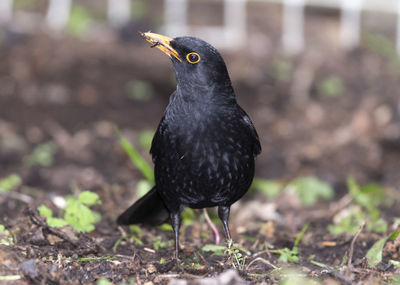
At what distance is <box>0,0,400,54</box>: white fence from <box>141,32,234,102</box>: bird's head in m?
5.43

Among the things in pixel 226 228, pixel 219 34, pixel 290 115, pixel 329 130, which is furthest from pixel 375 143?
pixel 219 34

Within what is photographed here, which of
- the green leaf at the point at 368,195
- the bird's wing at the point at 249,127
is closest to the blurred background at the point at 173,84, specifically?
the green leaf at the point at 368,195

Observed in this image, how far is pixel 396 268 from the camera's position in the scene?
3568mm

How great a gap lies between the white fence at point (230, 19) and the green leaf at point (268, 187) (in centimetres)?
386

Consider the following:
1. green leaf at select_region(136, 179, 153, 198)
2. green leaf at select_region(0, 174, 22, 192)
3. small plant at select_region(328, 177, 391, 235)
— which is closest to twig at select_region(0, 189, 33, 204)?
green leaf at select_region(0, 174, 22, 192)

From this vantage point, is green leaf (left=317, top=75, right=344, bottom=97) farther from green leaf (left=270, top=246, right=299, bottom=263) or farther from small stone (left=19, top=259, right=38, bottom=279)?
small stone (left=19, top=259, right=38, bottom=279)

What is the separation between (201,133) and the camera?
362 centimetres

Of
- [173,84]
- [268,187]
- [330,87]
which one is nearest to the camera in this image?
[268,187]

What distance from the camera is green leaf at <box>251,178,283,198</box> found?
555 cm

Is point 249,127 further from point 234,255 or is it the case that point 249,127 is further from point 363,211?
point 363,211

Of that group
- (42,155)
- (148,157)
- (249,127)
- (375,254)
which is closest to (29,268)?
(249,127)

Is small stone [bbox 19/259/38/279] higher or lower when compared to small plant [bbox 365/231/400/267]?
higher

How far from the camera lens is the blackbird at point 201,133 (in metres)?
3.63

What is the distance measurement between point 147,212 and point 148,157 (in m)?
1.94
